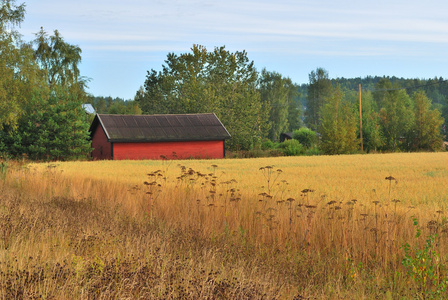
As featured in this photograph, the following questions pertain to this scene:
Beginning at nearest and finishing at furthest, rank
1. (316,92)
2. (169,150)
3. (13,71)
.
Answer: (13,71) < (169,150) < (316,92)

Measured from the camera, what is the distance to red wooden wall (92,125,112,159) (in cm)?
4609

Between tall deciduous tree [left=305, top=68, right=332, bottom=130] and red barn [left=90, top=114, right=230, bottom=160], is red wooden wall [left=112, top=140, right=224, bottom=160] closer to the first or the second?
red barn [left=90, top=114, right=230, bottom=160]

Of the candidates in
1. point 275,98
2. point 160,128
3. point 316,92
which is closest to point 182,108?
point 160,128

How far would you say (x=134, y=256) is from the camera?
19.9 feet

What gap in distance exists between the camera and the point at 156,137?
46.0 metres

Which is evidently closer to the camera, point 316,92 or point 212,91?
point 212,91

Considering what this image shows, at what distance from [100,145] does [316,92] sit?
243 feet

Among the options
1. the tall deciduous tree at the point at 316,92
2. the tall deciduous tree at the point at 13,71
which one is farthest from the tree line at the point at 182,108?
the tall deciduous tree at the point at 316,92

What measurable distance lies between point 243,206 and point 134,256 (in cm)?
559

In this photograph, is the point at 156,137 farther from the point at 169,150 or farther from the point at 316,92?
the point at 316,92

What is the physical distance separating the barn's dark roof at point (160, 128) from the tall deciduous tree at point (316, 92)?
64457 mm

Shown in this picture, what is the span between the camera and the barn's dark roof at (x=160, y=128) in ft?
149

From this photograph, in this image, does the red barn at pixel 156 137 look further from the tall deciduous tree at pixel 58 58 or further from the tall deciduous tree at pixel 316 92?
the tall deciduous tree at pixel 316 92

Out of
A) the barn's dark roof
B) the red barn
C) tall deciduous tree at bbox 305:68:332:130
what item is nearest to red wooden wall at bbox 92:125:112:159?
the red barn
